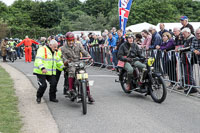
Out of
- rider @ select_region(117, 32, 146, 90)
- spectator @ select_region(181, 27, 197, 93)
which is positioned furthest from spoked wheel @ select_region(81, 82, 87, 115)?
spectator @ select_region(181, 27, 197, 93)

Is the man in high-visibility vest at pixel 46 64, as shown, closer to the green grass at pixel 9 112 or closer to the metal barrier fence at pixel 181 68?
the green grass at pixel 9 112

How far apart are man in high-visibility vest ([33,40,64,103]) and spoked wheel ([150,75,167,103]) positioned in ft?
8.23

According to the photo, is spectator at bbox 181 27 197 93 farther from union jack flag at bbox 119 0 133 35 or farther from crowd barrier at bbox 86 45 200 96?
union jack flag at bbox 119 0 133 35

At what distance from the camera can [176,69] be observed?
10.2 m

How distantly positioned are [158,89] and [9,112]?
377cm

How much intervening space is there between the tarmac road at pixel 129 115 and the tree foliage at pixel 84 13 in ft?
173

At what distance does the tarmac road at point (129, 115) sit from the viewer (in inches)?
231

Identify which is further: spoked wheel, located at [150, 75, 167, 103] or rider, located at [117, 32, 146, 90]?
rider, located at [117, 32, 146, 90]

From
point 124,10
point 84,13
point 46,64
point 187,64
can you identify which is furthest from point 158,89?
point 84,13

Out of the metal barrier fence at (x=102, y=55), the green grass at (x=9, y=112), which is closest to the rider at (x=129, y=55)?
the green grass at (x=9, y=112)

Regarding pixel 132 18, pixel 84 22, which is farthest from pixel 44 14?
pixel 132 18

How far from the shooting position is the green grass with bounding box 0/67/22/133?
19.4 ft

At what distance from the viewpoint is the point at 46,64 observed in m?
8.23

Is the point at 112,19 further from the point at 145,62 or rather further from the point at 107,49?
the point at 145,62
